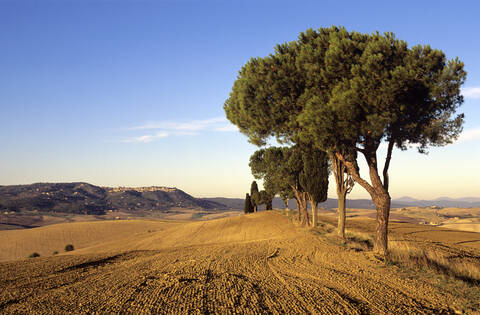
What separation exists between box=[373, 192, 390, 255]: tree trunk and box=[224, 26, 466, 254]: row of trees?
43 millimetres

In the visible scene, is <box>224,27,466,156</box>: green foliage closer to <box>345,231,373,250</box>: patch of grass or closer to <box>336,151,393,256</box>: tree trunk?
<box>336,151,393,256</box>: tree trunk

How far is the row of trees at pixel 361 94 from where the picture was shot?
13.6 m

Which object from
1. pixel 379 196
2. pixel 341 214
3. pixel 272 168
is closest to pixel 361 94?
pixel 379 196

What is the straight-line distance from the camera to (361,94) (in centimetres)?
1377

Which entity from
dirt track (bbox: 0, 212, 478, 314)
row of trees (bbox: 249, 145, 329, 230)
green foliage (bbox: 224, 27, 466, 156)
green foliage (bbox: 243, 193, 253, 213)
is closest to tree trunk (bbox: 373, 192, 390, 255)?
green foliage (bbox: 224, 27, 466, 156)

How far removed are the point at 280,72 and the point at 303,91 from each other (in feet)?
5.10

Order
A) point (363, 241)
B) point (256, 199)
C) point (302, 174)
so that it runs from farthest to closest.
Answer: point (256, 199), point (302, 174), point (363, 241)

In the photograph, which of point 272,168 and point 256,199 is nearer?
point 272,168

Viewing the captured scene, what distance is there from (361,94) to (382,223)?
19.3 ft

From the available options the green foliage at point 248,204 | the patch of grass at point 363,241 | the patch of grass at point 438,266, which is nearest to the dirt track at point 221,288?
the patch of grass at point 438,266

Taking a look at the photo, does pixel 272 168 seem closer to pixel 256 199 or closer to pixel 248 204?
pixel 256 199

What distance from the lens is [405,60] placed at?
14.0 meters

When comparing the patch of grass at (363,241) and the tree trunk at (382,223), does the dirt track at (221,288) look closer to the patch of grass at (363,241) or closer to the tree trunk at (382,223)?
the tree trunk at (382,223)

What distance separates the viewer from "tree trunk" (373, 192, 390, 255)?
14227mm
